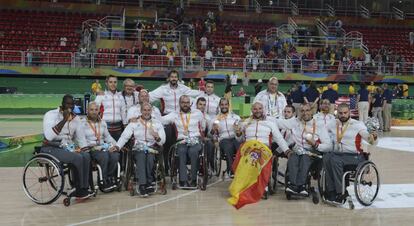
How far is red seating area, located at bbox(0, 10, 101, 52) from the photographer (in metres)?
22.7

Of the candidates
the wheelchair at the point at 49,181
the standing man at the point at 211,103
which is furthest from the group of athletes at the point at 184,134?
the standing man at the point at 211,103

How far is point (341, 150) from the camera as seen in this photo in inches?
247

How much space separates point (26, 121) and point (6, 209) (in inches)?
422

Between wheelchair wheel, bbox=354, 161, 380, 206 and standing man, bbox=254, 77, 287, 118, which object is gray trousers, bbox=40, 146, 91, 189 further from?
wheelchair wheel, bbox=354, 161, 380, 206

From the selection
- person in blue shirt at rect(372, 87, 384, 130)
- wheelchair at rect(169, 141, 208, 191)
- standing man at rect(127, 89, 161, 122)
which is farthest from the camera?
person in blue shirt at rect(372, 87, 384, 130)

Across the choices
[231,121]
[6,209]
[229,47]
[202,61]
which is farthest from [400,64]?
[6,209]

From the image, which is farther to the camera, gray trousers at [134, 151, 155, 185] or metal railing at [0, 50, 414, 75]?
metal railing at [0, 50, 414, 75]

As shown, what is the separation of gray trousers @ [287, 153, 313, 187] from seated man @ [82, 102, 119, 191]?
2.23 metres

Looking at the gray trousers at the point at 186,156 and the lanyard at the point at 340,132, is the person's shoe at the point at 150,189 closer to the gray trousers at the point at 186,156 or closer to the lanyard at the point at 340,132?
the gray trousers at the point at 186,156

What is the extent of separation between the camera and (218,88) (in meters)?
21.5

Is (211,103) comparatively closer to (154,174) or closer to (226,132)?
(226,132)

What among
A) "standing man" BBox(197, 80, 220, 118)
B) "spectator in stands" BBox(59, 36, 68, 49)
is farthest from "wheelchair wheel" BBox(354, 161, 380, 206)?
"spectator in stands" BBox(59, 36, 68, 49)

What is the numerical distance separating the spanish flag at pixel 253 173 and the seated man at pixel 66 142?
1.81 metres

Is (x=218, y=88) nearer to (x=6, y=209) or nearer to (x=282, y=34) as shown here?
(x=282, y=34)
